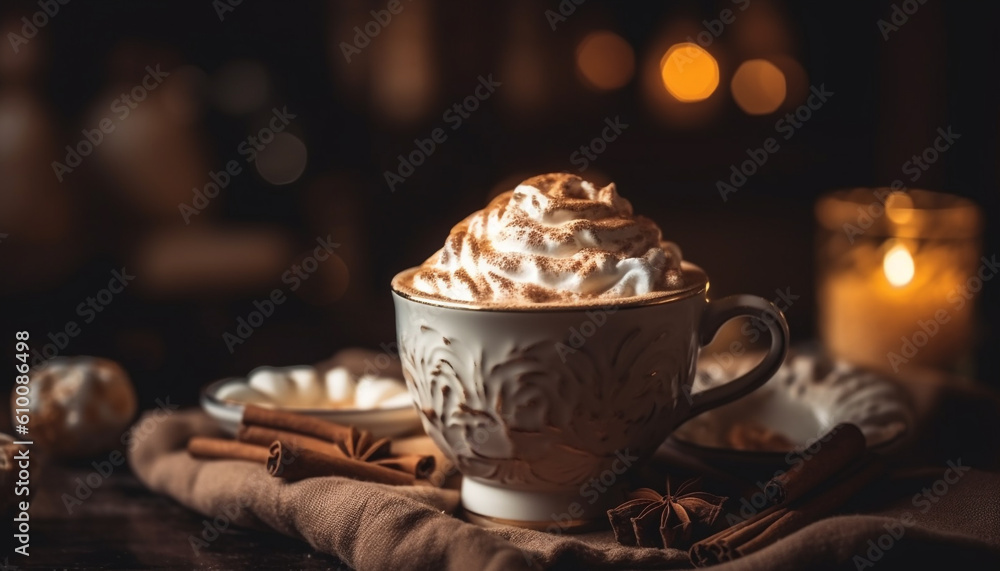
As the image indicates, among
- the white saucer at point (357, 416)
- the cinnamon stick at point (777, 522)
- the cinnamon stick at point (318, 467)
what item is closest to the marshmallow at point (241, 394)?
the white saucer at point (357, 416)

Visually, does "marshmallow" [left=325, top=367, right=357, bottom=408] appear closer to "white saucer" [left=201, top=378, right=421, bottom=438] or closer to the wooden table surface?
"white saucer" [left=201, top=378, right=421, bottom=438]

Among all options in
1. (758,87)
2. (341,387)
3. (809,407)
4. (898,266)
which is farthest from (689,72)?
(341,387)

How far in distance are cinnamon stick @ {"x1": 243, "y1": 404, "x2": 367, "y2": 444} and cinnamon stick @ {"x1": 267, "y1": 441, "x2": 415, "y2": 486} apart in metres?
0.10

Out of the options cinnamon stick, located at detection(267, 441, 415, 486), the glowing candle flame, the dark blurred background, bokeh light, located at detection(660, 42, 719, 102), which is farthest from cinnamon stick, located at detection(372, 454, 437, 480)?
bokeh light, located at detection(660, 42, 719, 102)

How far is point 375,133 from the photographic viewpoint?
3.63 m

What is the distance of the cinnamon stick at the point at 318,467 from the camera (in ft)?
3.73

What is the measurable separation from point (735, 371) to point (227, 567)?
0.86 m

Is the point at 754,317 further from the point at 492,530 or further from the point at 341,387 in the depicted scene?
the point at 341,387

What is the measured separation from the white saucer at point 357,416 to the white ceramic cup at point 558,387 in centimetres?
21

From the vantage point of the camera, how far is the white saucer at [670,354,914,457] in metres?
1.32

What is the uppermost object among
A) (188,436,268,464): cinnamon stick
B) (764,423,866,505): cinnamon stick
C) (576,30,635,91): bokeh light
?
(576,30,635,91): bokeh light

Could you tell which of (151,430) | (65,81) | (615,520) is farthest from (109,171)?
(615,520)

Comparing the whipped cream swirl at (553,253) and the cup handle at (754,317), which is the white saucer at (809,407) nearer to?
the cup handle at (754,317)

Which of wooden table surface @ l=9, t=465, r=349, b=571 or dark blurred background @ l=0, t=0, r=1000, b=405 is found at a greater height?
dark blurred background @ l=0, t=0, r=1000, b=405
